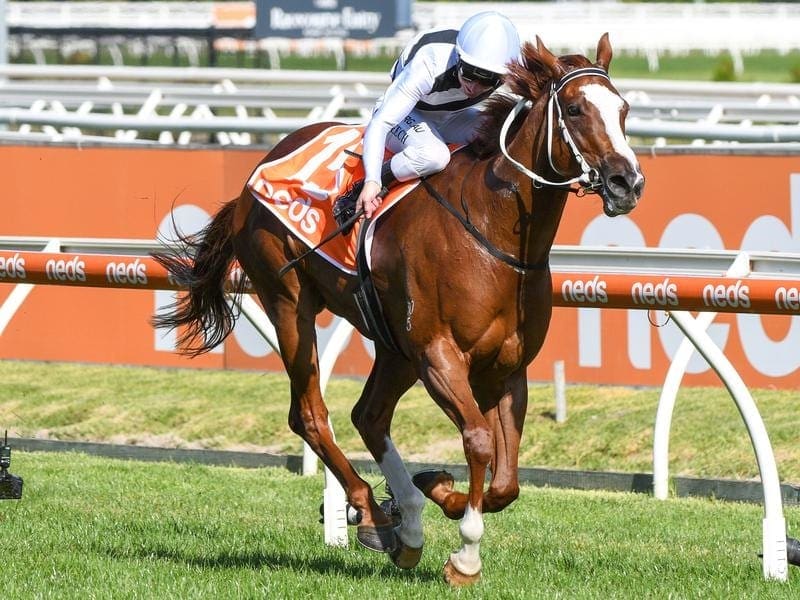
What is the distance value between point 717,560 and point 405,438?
3.32 m

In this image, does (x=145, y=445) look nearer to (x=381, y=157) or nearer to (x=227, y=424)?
(x=227, y=424)

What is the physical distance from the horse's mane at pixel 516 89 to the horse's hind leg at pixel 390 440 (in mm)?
979

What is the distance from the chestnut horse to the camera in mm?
5078

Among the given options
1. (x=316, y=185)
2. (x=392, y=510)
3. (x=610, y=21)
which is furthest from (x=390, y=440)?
(x=610, y=21)

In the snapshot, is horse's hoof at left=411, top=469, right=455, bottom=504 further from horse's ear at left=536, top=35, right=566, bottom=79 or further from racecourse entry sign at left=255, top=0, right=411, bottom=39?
racecourse entry sign at left=255, top=0, right=411, bottom=39

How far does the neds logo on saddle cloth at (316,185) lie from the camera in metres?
5.93

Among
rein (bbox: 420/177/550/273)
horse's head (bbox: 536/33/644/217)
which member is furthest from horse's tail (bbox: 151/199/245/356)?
horse's head (bbox: 536/33/644/217)

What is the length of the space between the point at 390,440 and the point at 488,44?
5.04 ft

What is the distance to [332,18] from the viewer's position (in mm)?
23312

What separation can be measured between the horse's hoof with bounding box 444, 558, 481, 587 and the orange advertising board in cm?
335

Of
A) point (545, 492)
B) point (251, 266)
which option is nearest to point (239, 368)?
point (545, 492)

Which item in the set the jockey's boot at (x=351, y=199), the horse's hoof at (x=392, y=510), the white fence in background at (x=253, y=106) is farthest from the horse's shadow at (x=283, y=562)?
the white fence in background at (x=253, y=106)

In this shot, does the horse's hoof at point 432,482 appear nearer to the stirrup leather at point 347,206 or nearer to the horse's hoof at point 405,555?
the horse's hoof at point 405,555

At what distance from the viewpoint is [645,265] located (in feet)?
25.2
